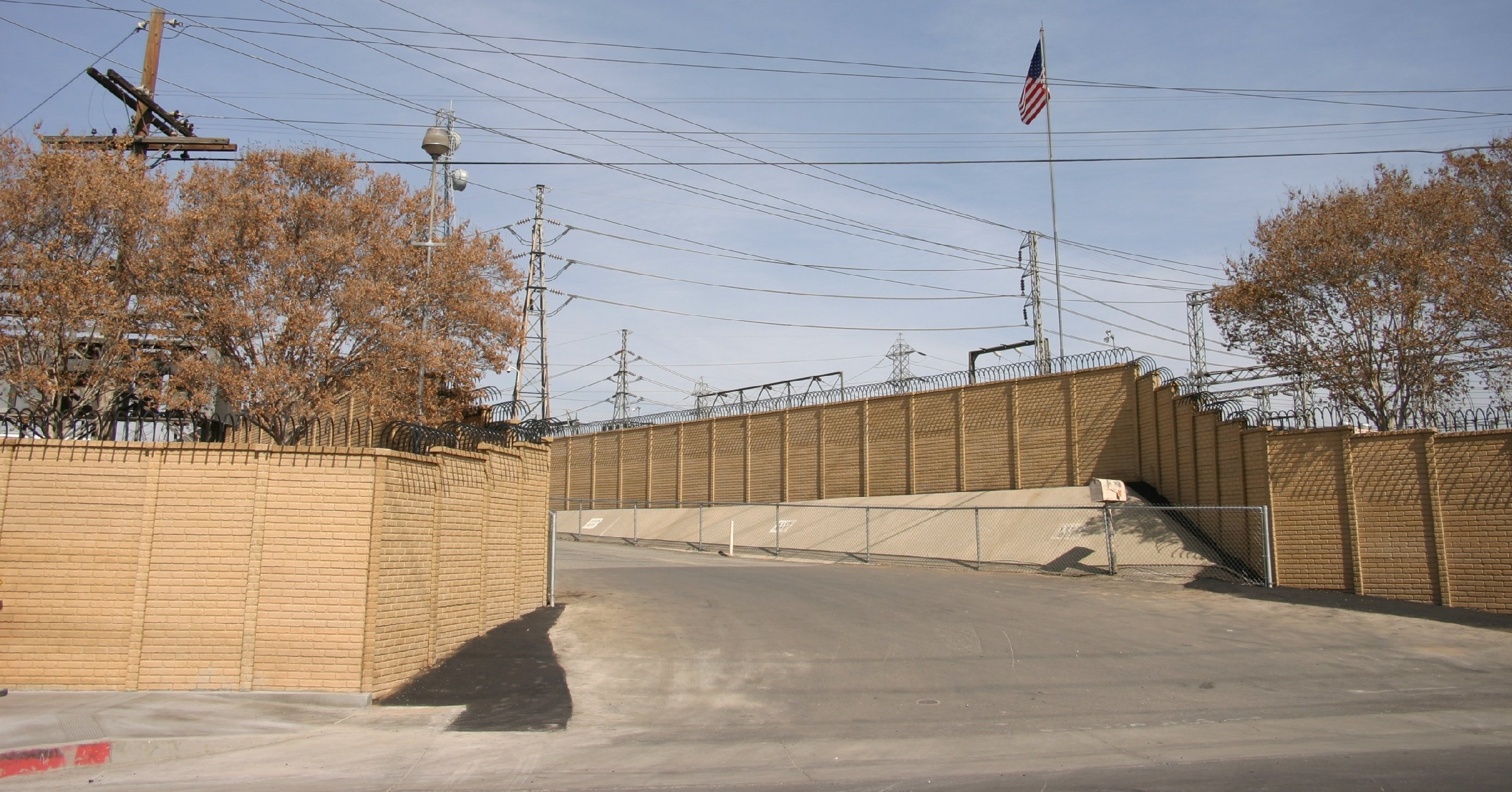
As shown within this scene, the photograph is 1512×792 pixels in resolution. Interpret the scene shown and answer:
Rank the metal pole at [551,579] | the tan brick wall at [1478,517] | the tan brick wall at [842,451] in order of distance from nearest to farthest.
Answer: the tan brick wall at [1478,517] < the metal pole at [551,579] < the tan brick wall at [842,451]

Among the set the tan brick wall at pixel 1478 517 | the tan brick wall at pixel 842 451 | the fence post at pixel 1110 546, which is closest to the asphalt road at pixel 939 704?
the tan brick wall at pixel 1478 517

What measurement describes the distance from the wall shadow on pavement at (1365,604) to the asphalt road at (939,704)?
0.22m

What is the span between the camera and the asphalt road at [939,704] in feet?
28.5

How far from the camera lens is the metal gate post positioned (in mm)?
29562

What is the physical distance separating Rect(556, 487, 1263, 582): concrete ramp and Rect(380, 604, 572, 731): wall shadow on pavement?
501 inches

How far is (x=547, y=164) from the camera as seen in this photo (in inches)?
869

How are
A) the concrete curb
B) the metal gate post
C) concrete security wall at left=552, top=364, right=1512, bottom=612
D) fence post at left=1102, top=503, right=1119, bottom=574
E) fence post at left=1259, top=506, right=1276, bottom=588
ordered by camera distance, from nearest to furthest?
the concrete curb < concrete security wall at left=552, top=364, right=1512, bottom=612 < fence post at left=1259, top=506, right=1276, bottom=588 < fence post at left=1102, top=503, right=1119, bottom=574 < the metal gate post

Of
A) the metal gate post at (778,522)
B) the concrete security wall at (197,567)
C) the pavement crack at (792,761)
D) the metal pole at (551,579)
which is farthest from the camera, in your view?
the metal gate post at (778,522)

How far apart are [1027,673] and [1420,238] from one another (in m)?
14.1

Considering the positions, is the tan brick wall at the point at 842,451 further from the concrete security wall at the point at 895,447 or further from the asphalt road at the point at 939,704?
the asphalt road at the point at 939,704

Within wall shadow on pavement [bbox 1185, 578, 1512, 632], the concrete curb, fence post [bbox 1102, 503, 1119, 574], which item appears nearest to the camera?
the concrete curb

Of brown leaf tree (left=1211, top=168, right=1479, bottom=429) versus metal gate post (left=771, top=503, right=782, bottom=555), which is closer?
brown leaf tree (left=1211, top=168, right=1479, bottom=429)

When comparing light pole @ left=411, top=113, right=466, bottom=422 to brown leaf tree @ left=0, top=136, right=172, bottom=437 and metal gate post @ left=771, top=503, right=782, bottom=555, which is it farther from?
metal gate post @ left=771, top=503, right=782, bottom=555

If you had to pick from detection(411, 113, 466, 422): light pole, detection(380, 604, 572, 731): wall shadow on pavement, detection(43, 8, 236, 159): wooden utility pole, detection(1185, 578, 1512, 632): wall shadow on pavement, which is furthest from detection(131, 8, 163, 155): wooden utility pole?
detection(1185, 578, 1512, 632): wall shadow on pavement
